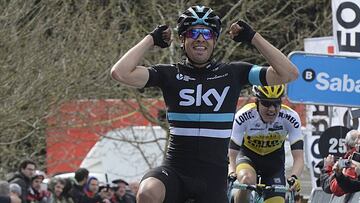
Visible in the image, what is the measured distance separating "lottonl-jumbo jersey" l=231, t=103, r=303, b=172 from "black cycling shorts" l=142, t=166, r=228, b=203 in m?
3.18

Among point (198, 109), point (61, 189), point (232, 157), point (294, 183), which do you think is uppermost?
point (198, 109)

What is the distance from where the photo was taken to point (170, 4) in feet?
78.8

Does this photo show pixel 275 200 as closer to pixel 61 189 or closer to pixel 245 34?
pixel 245 34

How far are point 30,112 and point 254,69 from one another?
12.9 metres

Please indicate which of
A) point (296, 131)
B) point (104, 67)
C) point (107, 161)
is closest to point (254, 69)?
point (296, 131)

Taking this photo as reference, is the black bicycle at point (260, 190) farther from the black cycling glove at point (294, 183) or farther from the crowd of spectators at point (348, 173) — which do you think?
the crowd of spectators at point (348, 173)

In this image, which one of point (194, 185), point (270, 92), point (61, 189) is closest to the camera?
point (194, 185)

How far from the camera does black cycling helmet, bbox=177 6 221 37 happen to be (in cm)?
877

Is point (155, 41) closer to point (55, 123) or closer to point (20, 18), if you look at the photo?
point (20, 18)

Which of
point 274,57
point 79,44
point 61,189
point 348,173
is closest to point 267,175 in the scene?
point 348,173

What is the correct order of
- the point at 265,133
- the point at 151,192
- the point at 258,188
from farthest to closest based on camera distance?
the point at 265,133 < the point at 258,188 < the point at 151,192

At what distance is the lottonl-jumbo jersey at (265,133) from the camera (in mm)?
11930

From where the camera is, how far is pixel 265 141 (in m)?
12.2

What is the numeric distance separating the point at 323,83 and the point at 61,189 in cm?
514
